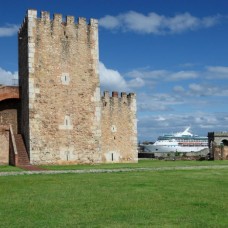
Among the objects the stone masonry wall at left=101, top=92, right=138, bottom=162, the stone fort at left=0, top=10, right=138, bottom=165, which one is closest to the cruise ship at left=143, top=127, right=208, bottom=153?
the stone masonry wall at left=101, top=92, right=138, bottom=162

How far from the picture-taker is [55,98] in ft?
102

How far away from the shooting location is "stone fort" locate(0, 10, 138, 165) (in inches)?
1195

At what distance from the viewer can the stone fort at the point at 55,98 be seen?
3034 cm

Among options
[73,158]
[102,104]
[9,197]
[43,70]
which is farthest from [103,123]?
[9,197]

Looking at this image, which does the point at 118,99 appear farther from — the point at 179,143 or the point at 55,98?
the point at 179,143

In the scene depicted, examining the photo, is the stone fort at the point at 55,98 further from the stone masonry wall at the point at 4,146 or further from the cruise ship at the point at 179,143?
the cruise ship at the point at 179,143

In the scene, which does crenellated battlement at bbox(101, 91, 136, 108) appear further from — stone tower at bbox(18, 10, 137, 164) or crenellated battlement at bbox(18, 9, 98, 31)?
crenellated battlement at bbox(18, 9, 98, 31)

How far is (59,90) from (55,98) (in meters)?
0.67

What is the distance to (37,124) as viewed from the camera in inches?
1193

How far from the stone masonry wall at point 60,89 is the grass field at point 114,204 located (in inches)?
555

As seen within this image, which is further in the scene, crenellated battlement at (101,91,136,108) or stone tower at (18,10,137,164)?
crenellated battlement at (101,91,136,108)

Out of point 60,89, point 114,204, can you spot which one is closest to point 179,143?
point 60,89

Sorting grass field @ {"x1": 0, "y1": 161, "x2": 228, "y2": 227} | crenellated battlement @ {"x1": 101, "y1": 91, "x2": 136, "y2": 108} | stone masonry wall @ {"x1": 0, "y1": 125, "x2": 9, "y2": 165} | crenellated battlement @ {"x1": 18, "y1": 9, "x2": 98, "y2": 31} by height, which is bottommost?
grass field @ {"x1": 0, "y1": 161, "x2": 228, "y2": 227}

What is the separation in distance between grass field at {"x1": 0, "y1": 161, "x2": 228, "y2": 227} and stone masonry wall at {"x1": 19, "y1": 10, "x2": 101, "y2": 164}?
1409 centimetres
